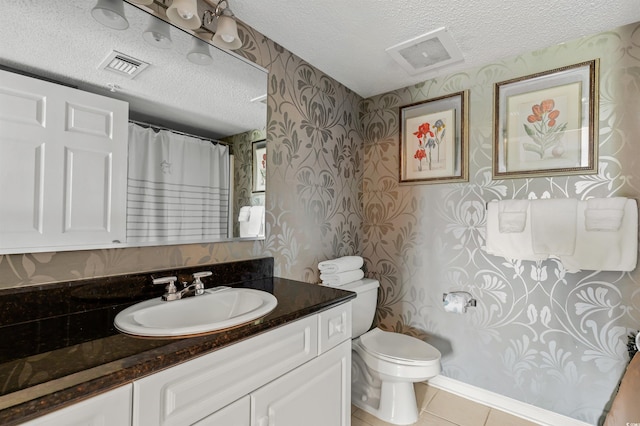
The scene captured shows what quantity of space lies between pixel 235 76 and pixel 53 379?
4.49ft

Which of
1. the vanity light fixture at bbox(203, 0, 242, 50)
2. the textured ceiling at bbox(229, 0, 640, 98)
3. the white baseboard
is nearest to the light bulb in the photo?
the vanity light fixture at bbox(203, 0, 242, 50)

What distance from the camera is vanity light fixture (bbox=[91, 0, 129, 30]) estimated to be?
1.06 meters

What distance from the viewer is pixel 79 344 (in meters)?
0.77

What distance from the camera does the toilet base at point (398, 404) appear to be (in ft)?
5.48

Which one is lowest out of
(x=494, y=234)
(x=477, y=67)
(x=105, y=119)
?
(x=494, y=234)

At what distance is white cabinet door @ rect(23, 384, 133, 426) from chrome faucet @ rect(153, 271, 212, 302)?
1.61ft

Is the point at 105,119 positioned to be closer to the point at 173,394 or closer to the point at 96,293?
the point at 96,293

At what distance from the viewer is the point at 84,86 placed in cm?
103

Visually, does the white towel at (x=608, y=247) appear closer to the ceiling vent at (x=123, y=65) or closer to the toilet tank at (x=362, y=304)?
the toilet tank at (x=362, y=304)

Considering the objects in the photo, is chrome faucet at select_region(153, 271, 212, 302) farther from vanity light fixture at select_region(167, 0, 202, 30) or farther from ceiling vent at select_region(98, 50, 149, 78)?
vanity light fixture at select_region(167, 0, 202, 30)

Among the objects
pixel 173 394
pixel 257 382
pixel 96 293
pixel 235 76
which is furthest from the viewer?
pixel 235 76

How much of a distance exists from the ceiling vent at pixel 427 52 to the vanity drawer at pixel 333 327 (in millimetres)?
1472

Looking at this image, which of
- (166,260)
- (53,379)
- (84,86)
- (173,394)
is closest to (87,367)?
(53,379)

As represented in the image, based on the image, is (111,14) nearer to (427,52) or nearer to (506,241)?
(427,52)
